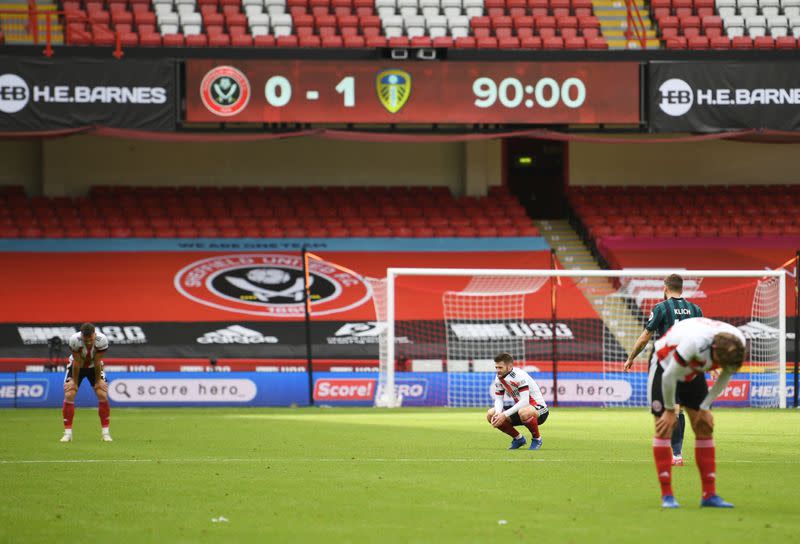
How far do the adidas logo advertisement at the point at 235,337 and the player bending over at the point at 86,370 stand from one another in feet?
40.9

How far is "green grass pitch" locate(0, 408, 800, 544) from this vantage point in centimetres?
912

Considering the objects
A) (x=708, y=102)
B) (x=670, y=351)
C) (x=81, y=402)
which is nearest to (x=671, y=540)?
(x=670, y=351)

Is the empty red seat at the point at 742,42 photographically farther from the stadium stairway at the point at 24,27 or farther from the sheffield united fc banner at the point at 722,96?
the stadium stairway at the point at 24,27

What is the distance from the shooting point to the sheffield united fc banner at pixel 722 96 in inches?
1229

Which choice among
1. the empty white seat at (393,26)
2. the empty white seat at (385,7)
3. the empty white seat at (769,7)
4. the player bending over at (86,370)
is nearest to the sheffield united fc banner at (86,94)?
the empty white seat at (393,26)

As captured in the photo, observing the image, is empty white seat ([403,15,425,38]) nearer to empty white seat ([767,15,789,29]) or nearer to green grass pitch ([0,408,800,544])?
empty white seat ([767,15,789,29])

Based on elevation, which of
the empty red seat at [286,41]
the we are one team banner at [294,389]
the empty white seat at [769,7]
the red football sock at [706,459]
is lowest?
the we are one team banner at [294,389]

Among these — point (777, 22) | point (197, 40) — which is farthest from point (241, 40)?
point (777, 22)

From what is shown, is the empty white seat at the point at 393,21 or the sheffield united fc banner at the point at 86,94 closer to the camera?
the sheffield united fc banner at the point at 86,94

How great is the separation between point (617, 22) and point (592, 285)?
26.8 feet

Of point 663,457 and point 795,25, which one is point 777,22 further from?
point 663,457

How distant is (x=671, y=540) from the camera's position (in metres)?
8.57

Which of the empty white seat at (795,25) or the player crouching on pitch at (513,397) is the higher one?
the empty white seat at (795,25)

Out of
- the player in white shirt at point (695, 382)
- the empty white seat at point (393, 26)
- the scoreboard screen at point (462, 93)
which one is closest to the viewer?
the player in white shirt at point (695, 382)
